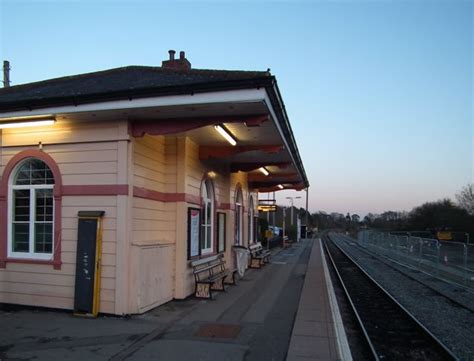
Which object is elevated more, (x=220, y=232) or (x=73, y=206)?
(x=73, y=206)

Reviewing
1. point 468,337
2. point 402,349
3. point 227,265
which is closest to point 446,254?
point 227,265

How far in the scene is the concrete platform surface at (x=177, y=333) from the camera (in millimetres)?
6082

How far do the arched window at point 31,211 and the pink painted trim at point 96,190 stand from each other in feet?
1.68

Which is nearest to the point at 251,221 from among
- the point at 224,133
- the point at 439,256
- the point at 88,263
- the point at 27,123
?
the point at 439,256

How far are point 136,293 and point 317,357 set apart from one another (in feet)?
12.2

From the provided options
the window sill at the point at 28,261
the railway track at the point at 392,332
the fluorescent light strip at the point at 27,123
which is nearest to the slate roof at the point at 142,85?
the fluorescent light strip at the point at 27,123

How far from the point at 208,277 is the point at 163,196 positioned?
8.04 ft

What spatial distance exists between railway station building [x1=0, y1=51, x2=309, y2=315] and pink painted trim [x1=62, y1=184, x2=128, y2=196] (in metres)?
0.02

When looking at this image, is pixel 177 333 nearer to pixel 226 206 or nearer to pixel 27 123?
pixel 27 123

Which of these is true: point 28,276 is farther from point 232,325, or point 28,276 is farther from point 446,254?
point 446,254

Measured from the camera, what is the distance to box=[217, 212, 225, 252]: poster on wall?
1362 centimetres

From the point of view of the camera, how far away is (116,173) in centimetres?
843

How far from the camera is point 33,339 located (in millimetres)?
6605

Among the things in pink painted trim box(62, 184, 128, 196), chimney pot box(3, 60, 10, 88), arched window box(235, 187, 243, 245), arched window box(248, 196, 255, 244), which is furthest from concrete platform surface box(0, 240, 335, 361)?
chimney pot box(3, 60, 10, 88)
